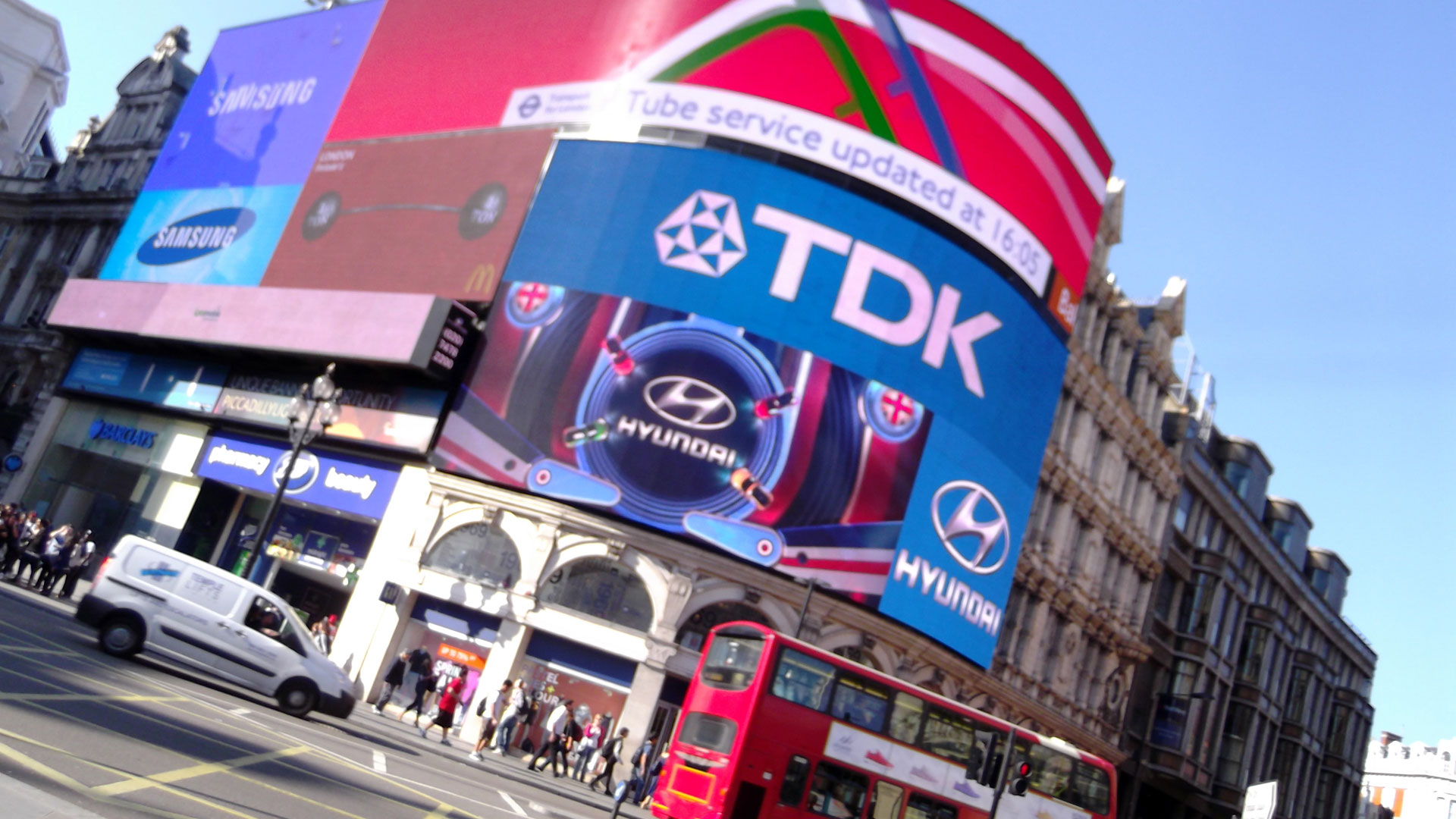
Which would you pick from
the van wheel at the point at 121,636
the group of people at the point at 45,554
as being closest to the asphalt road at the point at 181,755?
the van wheel at the point at 121,636

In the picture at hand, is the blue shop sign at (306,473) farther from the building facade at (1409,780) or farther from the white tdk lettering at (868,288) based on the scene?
the building facade at (1409,780)

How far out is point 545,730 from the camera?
30297 mm

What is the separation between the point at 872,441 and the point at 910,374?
2.61 m

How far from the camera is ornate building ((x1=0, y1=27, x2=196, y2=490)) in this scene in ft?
175

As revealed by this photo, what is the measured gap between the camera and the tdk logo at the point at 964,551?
36.8 m

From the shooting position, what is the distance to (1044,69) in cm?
4222

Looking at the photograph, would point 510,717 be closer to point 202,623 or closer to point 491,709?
point 491,709

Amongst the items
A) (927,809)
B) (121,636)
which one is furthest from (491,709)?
(927,809)

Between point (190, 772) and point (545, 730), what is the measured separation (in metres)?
18.5

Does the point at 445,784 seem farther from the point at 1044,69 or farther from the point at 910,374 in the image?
the point at 1044,69

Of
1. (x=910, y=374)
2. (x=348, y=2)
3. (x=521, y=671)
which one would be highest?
(x=348, y=2)

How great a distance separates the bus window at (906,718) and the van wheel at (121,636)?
45.4ft

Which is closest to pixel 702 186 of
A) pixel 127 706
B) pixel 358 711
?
pixel 358 711

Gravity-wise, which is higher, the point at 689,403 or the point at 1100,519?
the point at 1100,519
